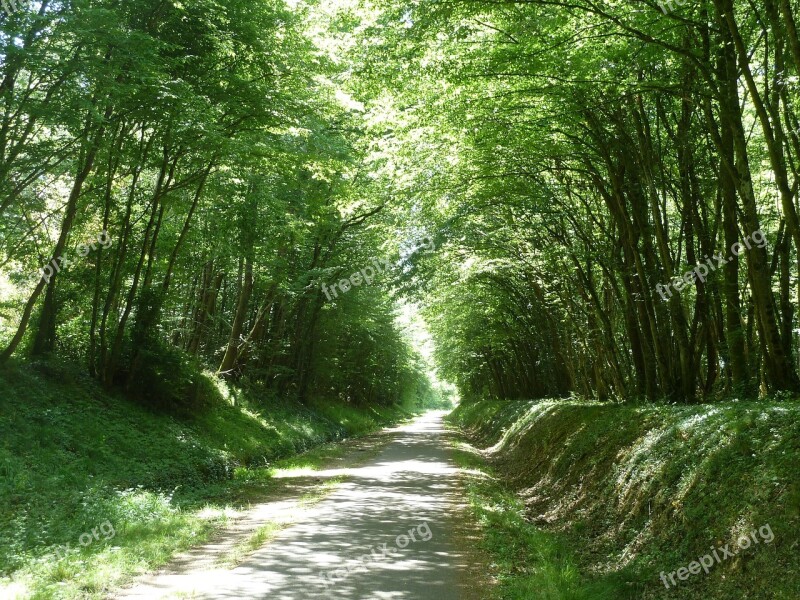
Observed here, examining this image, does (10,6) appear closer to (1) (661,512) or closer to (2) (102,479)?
(2) (102,479)

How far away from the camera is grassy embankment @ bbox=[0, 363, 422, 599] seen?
548 cm

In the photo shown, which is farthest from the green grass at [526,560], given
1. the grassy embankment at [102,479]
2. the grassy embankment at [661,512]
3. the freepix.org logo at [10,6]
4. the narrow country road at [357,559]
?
the freepix.org logo at [10,6]

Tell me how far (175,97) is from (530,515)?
8435 mm

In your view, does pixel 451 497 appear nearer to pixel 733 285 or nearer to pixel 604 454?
pixel 604 454

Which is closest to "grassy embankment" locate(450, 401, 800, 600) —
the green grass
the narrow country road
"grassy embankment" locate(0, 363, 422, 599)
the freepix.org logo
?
the green grass

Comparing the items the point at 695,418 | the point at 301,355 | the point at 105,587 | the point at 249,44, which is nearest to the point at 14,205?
the point at 249,44

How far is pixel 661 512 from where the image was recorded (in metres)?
5.55

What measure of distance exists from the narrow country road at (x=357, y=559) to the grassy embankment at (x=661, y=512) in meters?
0.57

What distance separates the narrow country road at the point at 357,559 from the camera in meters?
5.04

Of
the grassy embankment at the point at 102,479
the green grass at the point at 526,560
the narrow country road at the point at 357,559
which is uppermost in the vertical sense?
the grassy embankment at the point at 102,479

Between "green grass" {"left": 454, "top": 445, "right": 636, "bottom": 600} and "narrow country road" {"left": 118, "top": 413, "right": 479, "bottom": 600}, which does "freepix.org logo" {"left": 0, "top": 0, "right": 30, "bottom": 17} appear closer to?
"narrow country road" {"left": 118, "top": 413, "right": 479, "bottom": 600}

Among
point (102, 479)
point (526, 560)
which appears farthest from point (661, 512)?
point (102, 479)

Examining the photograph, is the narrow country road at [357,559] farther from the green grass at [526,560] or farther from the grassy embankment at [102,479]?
the grassy embankment at [102,479]

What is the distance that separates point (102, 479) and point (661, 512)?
24.6 ft
